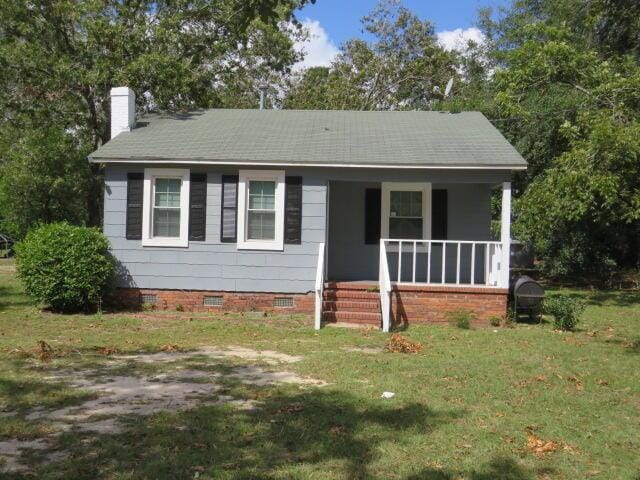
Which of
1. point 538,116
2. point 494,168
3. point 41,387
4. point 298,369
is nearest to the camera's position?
point 41,387

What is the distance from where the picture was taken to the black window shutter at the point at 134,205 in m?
12.0

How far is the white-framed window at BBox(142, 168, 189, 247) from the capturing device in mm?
11984

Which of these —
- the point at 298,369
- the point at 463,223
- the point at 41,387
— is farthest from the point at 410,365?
the point at 463,223

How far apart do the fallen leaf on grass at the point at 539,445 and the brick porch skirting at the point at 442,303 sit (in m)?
6.16

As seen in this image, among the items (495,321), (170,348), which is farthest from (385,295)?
(170,348)

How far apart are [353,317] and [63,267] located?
536 centimetres

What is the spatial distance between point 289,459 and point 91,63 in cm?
1616

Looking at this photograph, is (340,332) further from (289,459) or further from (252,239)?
(289,459)

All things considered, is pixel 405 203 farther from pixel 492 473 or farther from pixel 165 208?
pixel 492 473

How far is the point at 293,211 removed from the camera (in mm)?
11836

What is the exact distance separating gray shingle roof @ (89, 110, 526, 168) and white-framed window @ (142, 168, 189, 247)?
1.53ft

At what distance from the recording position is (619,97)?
1437 centimetres

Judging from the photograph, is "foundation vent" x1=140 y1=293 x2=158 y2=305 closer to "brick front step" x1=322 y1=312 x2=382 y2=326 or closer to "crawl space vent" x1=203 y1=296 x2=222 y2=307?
"crawl space vent" x1=203 y1=296 x2=222 y2=307

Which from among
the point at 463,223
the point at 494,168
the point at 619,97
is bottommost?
the point at 463,223
